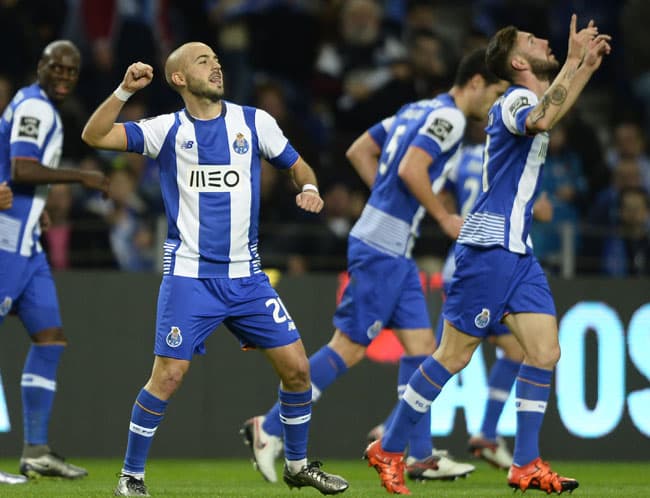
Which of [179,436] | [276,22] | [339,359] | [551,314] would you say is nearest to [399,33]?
[276,22]

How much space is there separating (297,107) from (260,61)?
78cm

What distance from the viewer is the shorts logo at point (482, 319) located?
8328 millimetres

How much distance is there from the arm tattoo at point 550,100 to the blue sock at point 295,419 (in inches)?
76.9

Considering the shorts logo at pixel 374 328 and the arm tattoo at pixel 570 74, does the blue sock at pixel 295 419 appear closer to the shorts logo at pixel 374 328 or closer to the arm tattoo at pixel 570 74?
the shorts logo at pixel 374 328

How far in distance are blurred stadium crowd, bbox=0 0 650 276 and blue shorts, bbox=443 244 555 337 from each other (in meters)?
3.96

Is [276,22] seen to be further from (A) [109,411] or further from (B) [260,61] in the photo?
(A) [109,411]

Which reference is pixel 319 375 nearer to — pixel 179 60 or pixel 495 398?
pixel 495 398

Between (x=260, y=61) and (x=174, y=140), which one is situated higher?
(x=260, y=61)

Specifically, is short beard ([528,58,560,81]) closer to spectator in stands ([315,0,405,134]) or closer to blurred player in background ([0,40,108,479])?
blurred player in background ([0,40,108,479])

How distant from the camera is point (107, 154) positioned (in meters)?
14.9

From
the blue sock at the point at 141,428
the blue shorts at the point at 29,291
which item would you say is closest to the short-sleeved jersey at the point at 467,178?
the blue shorts at the point at 29,291

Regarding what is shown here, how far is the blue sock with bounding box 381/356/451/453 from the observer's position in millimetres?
8461

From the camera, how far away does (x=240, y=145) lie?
26.3 feet

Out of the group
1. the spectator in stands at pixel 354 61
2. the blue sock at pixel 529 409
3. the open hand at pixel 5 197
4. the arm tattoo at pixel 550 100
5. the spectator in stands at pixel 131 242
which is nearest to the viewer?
the arm tattoo at pixel 550 100
